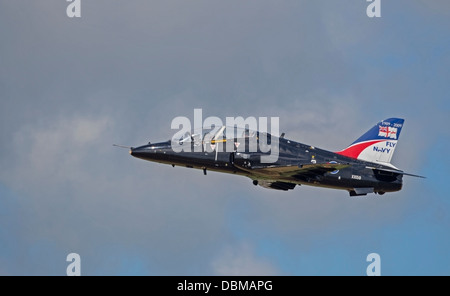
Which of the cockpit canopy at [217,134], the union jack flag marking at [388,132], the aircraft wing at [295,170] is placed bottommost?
the aircraft wing at [295,170]

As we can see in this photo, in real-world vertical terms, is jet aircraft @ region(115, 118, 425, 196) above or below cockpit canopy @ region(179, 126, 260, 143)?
below

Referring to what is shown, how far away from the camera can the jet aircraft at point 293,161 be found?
2473 inches

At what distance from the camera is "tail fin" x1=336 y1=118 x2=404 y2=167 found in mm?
68125

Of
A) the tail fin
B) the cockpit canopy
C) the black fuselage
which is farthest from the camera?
the tail fin

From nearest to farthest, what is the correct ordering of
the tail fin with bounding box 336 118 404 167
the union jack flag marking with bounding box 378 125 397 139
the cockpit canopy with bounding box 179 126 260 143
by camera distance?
the cockpit canopy with bounding box 179 126 260 143 < the tail fin with bounding box 336 118 404 167 < the union jack flag marking with bounding box 378 125 397 139

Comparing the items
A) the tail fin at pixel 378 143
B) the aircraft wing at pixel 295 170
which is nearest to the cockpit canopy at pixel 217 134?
the aircraft wing at pixel 295 170

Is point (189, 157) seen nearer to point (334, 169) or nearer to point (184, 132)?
point (184, 132)

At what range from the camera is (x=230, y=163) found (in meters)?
63.2

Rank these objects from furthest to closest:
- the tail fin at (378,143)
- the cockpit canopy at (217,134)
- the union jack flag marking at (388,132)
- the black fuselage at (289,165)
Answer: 1. the union jack flag marking at (388,132)
2. the tail fin at (378,143)
3. the cockpit canopy at (217,134)
4. the black fuselage at (289,165)

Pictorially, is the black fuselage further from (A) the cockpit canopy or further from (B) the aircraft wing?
(A) the cockpit canopy

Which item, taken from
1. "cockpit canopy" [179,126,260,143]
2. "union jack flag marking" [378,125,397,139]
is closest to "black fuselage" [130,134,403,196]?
"cockpit canopy" [179,126,260,143]

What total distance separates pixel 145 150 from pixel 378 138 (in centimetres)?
1763

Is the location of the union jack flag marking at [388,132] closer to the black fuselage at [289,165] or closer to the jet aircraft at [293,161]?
the jet aircraft at [293,161]
